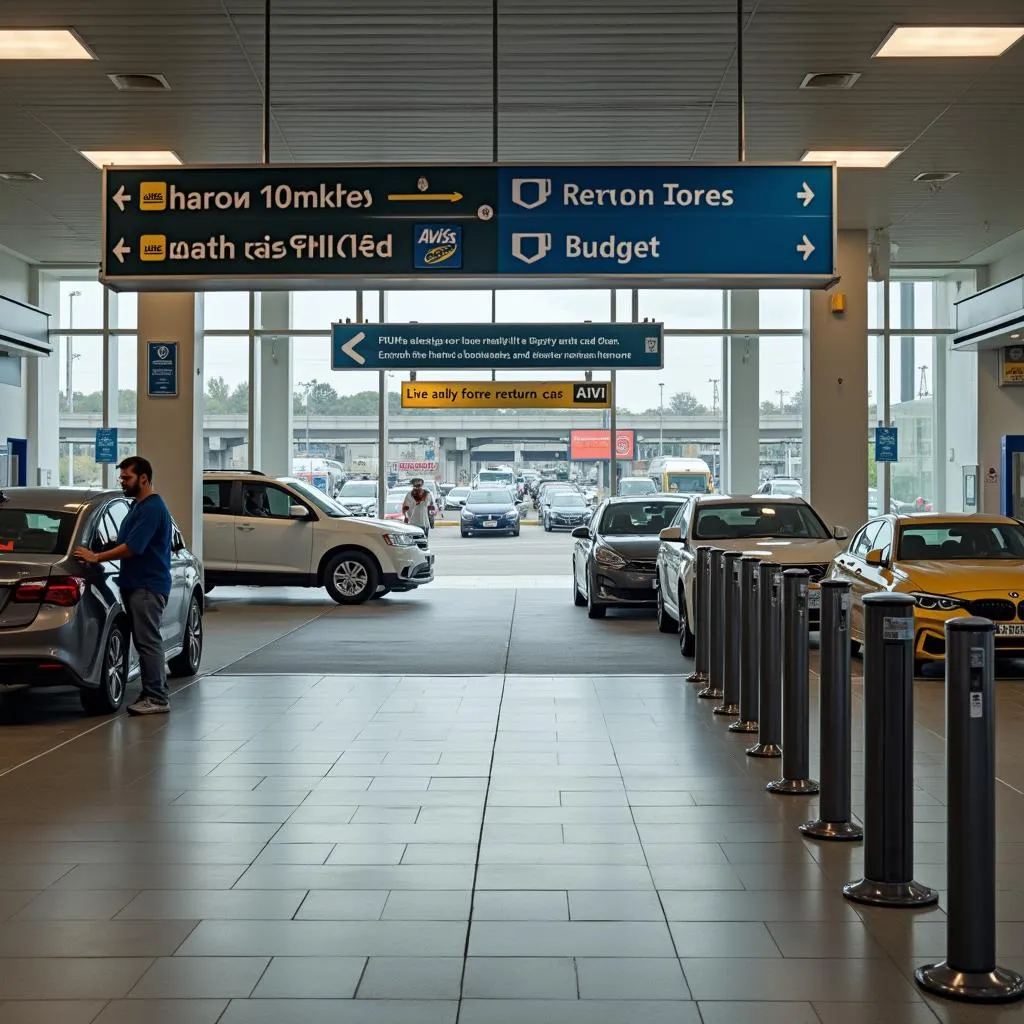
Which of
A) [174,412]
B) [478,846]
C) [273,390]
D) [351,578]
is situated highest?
[273,390]

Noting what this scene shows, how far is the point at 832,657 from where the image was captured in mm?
6051

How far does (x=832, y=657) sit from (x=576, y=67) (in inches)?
244

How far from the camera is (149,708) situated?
9.46 meters

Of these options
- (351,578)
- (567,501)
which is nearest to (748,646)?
(351,578)

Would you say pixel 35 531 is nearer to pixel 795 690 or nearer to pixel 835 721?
pixel 795 690

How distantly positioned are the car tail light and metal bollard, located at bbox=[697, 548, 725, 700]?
14.8ft

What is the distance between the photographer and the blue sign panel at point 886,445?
19.5 meters

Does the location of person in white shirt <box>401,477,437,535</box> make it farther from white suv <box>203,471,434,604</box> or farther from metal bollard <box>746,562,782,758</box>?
metal bollard <box>746,562,782,758</box>

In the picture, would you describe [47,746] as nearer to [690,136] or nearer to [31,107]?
[31,107]

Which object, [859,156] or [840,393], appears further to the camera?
[840,393]

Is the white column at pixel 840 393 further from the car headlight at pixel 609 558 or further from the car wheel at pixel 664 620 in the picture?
the car wheel at pixel 664 620

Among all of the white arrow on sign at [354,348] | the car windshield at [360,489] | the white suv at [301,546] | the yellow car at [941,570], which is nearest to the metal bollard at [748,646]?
the yellow car at [941,570]

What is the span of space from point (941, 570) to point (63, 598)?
713 centimetres

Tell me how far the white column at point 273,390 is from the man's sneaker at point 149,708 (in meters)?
14.7
